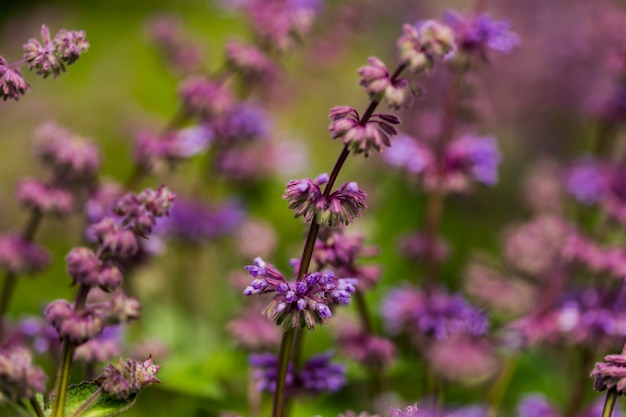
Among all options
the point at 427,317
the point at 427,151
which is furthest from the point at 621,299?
the point at 427,151

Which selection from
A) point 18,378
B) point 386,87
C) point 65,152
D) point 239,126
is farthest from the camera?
point 239,126

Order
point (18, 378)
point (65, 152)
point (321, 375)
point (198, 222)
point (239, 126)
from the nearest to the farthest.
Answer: point (18, 378) < point (321, 375) < point (65, 152) < point (239, 126) < point (198, 222)

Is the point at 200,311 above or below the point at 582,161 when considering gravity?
below

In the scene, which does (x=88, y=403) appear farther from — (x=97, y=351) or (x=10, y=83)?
(x=10, y=83)

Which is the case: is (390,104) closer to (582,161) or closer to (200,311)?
(582,161)

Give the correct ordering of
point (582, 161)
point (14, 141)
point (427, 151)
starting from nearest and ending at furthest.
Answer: point (427, 151) → point (582, 161) → point (14, 141)

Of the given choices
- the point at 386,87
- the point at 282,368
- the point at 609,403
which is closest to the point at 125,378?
the point at 282,368
